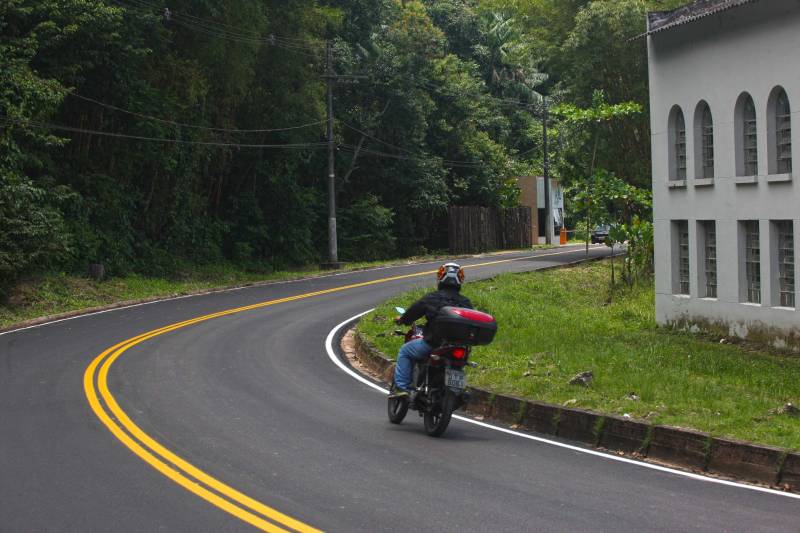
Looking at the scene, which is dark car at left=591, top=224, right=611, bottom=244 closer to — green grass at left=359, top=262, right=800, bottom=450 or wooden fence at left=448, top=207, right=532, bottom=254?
wooden fence at left=448, top=207, right=532, bottom=254

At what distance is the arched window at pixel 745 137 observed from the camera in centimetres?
2264

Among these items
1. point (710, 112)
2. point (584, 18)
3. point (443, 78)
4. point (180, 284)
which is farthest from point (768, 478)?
point (443, 78)

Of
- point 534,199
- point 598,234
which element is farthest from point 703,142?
point 598,234

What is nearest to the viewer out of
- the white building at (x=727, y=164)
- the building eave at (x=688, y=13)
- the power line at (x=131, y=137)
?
the white building at (x=727, y=164)

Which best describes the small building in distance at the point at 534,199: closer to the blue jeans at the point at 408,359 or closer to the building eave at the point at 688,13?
the building eave at the point at 688,13

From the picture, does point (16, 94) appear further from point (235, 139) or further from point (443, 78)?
point (443, 78)

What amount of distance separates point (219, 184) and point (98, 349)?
24631 mm

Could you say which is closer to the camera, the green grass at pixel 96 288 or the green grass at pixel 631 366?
the green grass at pixel 631 366

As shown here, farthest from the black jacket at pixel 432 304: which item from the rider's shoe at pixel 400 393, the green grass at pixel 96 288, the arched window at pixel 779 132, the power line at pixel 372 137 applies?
the power line at pixel 372 137

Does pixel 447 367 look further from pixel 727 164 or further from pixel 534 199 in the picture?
pixel 534 199

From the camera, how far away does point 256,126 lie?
45156 millimetres

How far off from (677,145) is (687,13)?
316 centimetres

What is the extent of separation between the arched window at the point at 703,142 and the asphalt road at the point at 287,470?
37.1 feet

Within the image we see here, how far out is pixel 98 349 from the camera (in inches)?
808
